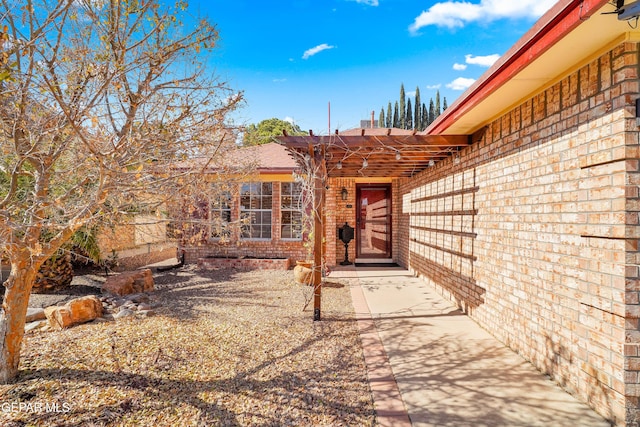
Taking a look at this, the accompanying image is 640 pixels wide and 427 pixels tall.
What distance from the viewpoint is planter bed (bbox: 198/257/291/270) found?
362 inches

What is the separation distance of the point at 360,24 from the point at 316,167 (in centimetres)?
643

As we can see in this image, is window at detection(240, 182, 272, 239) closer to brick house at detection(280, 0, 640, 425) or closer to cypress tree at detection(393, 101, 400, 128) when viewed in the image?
brick house at detection(280, 0, 640, 425)

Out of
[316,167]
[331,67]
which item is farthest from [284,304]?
[331,67]

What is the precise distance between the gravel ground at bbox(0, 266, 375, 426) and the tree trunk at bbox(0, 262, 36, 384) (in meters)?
0.15

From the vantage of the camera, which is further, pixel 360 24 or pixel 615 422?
pixel 360 24

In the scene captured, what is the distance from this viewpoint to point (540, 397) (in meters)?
2.89

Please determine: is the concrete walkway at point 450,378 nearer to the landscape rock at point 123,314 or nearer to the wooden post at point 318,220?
the wooden post at point 318,220

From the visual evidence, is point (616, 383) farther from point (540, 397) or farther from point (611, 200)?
point (611, 200)

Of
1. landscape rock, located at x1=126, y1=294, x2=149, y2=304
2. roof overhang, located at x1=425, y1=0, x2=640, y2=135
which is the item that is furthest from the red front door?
roof overhang, located at x1=425, y1=0, x2=640, y2=135

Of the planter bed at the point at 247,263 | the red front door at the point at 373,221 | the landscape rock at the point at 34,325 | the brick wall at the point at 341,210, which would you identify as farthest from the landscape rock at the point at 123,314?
the red front door at the point at 373,221

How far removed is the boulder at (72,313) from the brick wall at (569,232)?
18.0 feet

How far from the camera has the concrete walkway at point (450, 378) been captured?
2.60m

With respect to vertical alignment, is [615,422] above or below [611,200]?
→ below

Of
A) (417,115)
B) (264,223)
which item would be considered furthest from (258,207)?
(417,115)
